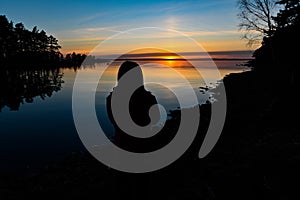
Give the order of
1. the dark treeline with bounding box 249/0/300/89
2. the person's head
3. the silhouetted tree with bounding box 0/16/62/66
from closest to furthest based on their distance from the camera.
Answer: the person's head
the dark treeline with bounding box 249/0/300/89
the silhouetted tree with bounding box 0/16/62/66

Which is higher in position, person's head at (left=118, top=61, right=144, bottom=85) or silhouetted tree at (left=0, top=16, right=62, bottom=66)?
silhouetted tree at (left=0, top=16, right=62, bottom=66)

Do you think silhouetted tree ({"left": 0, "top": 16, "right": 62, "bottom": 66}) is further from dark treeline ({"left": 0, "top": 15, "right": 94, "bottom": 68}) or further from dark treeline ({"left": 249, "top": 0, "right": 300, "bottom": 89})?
dark treeline ({"left": 249, "top": 0, "right": 300, "bottom": 89})

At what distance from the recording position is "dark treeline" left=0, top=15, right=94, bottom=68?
297ft

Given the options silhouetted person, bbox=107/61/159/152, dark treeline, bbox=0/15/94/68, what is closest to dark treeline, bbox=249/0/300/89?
silhouetted person, bbox=107/61/159/152

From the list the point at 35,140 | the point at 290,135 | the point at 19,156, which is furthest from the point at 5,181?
the point at 290,135

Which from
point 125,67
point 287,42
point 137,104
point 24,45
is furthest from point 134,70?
point 24,45

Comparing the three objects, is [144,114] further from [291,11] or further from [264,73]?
[264,73]

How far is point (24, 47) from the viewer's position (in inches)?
4210

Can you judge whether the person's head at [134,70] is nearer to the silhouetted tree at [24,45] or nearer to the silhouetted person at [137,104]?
the silhouetted person at [137,104]

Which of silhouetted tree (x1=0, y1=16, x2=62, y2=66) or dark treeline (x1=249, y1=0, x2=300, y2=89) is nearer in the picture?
dark treeline (x1=249, y1=0, x2=300, y2=89)

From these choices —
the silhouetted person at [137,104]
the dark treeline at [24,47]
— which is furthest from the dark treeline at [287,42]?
the dark treeline at [24,47]

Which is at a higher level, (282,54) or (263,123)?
(282,54)

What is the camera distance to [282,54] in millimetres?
27016

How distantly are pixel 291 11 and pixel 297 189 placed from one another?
24.4 meters
